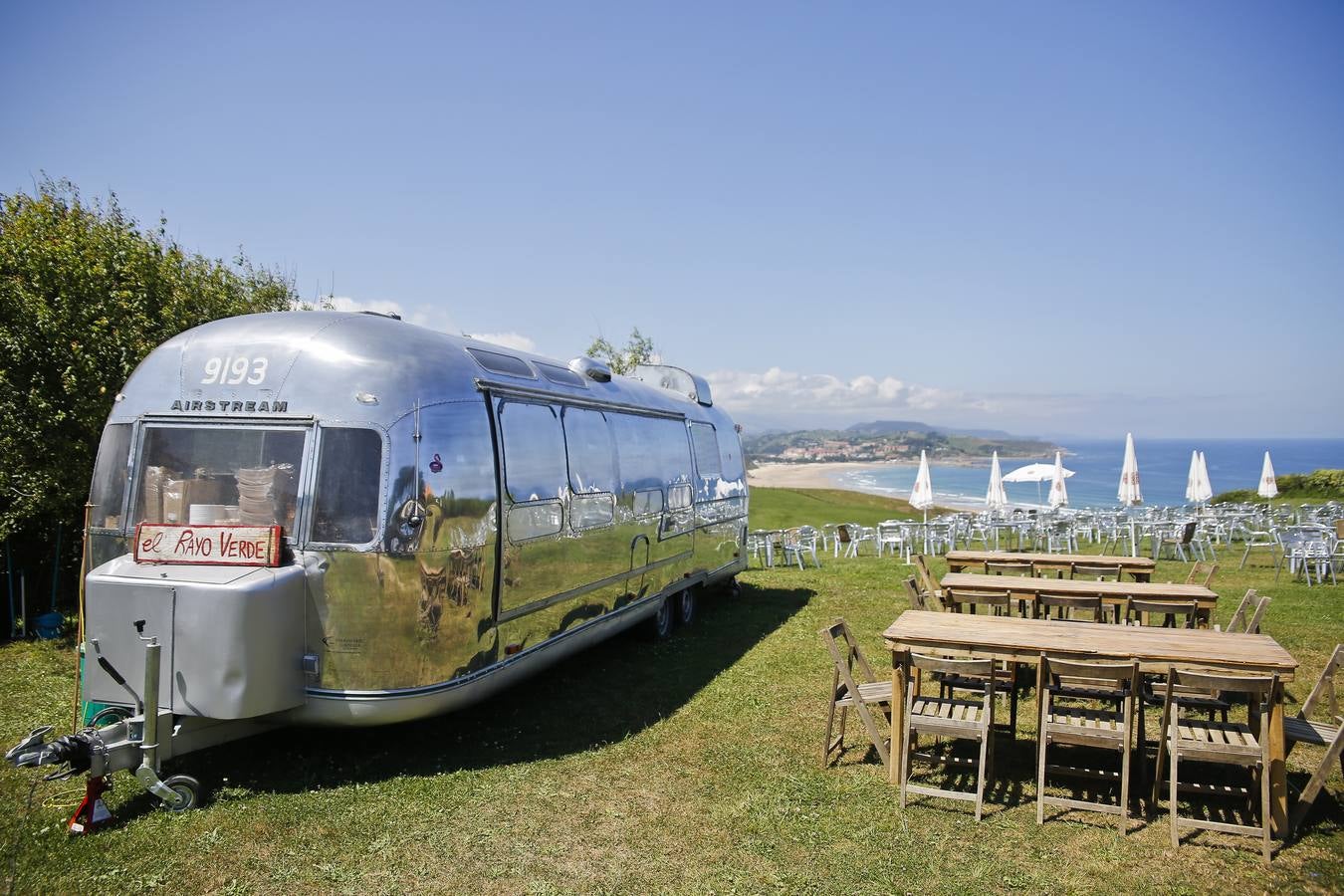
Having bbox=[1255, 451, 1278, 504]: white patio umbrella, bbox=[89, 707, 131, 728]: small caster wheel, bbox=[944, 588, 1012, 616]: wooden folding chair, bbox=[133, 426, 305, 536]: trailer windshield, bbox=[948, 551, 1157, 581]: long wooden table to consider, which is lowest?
bbox=[89, 707, 131, 728]: small caster wheel

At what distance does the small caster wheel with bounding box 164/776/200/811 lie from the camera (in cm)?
529

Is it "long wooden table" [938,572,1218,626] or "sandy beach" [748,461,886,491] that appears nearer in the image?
"long wooden table" [938,572,1218,626]

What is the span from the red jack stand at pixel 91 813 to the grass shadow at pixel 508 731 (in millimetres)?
203

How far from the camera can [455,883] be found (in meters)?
4.65

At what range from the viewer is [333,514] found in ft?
18.4

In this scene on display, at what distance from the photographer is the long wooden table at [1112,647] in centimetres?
516

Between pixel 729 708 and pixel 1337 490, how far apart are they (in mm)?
29318

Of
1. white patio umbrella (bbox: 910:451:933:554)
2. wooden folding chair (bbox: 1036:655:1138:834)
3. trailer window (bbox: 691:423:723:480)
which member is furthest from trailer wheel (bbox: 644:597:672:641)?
white patio umbrella (bbox: 910:451:933:554)

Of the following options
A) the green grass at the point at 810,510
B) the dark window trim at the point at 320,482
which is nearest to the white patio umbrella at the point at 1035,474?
the green grass at the point at 810,510

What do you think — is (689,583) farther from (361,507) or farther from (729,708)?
(361,507)

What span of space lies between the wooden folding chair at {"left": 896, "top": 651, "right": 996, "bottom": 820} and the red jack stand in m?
4.65

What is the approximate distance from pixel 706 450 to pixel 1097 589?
5.16 m

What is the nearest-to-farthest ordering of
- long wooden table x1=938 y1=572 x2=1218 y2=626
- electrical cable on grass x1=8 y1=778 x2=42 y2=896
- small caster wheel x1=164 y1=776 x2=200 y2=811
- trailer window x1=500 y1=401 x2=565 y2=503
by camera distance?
electrical cable on grass x1=8 y1=778 x2=42 y2=896, small caster wheel x1=164 y1=776 x2=200 y2=811, trailer window x1=500 y1=401 x2=565 y2=503, long wooden table x1=938 y1=572 x2=1218 y2=626

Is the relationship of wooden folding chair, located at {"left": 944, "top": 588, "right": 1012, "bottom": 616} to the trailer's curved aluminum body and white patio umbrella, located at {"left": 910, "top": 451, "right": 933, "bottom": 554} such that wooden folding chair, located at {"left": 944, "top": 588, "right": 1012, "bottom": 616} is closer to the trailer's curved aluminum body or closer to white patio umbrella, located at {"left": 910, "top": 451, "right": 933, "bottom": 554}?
the trailer's curved aluminum body
